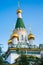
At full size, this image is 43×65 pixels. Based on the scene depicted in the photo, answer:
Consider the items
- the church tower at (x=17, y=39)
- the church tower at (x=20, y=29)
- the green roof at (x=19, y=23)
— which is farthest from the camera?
the green roof at (x=19, y=23)

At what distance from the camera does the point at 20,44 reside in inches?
2040

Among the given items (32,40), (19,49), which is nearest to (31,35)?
(32,40)

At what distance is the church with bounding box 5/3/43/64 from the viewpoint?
49.8 meters

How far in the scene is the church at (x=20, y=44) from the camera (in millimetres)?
49781

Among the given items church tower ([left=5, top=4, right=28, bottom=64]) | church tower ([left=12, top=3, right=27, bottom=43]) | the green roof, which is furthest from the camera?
the green roof

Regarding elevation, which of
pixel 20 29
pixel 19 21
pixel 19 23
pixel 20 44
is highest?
pixel 19 21

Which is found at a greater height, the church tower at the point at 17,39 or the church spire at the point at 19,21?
the church spire at the point at 19,21

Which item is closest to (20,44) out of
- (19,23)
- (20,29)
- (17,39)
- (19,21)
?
(17,39)

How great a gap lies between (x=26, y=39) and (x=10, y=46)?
3477 mm

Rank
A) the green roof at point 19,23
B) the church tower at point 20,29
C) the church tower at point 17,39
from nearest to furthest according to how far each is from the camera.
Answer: the church tower at point 17,39, the church tower at point 20,29, the green roof at point 19,23

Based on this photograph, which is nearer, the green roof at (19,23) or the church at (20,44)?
the church at (20,44)

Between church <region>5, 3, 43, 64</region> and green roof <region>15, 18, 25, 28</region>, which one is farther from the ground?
green roof <region>15, 18, 25, 28</region>

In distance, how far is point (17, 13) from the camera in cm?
5550

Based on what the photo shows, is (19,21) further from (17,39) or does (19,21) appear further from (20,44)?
(20,44)
